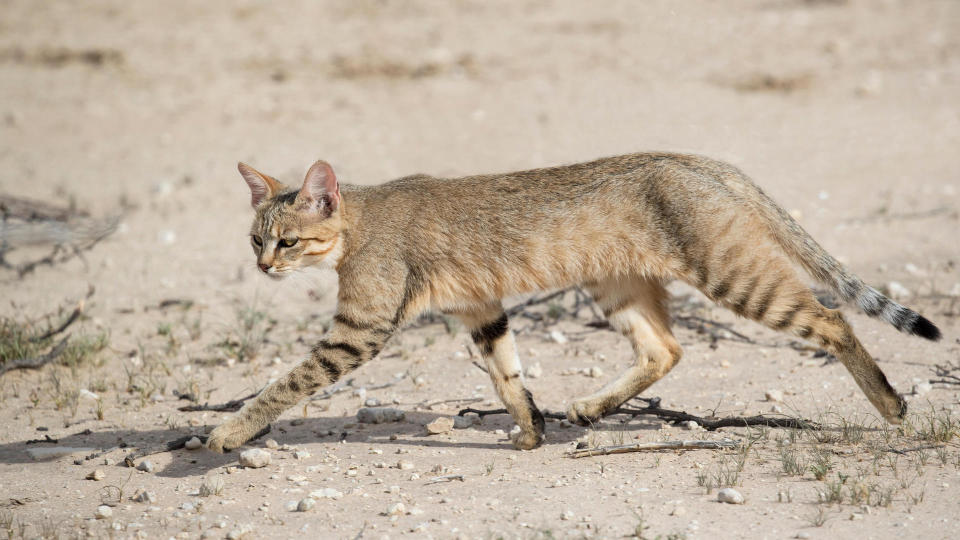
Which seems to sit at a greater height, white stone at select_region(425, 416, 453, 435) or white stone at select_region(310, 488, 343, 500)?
white stone at select_region(425, 416, 453, 435)

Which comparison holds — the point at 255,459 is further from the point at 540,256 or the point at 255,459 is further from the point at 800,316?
the point at 800,316

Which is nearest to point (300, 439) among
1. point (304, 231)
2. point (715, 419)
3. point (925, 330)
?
point (304, 231)

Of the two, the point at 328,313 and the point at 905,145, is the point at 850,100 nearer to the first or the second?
the point at 905,145

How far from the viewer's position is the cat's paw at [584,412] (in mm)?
5543

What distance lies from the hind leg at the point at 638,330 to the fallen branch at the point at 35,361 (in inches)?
140

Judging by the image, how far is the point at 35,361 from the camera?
21.8 ft

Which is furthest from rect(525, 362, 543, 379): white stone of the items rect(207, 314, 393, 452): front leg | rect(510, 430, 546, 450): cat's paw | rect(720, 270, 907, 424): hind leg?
rect(720, 270, 907, 424): hind leg

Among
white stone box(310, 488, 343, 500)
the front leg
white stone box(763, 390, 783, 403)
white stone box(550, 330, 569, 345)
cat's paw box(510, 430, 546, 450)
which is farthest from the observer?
white stone box(550, 330, 569, 345)

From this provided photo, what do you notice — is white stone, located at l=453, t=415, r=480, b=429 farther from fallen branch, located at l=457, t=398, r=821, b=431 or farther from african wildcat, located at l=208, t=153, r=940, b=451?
african wildcat, located at l=208, t=153, r=940, b=451

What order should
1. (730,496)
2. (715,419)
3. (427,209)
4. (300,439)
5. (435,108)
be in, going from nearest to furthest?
(730,496)
(715,419)
(427,209)
(300,439)
(435,108)

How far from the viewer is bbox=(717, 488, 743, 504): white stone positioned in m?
4.43

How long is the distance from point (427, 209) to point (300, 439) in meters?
1.52

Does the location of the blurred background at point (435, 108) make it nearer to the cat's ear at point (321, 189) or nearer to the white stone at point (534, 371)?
the white stone at point (534, 371)

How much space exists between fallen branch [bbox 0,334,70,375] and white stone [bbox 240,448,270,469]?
2206 mm
